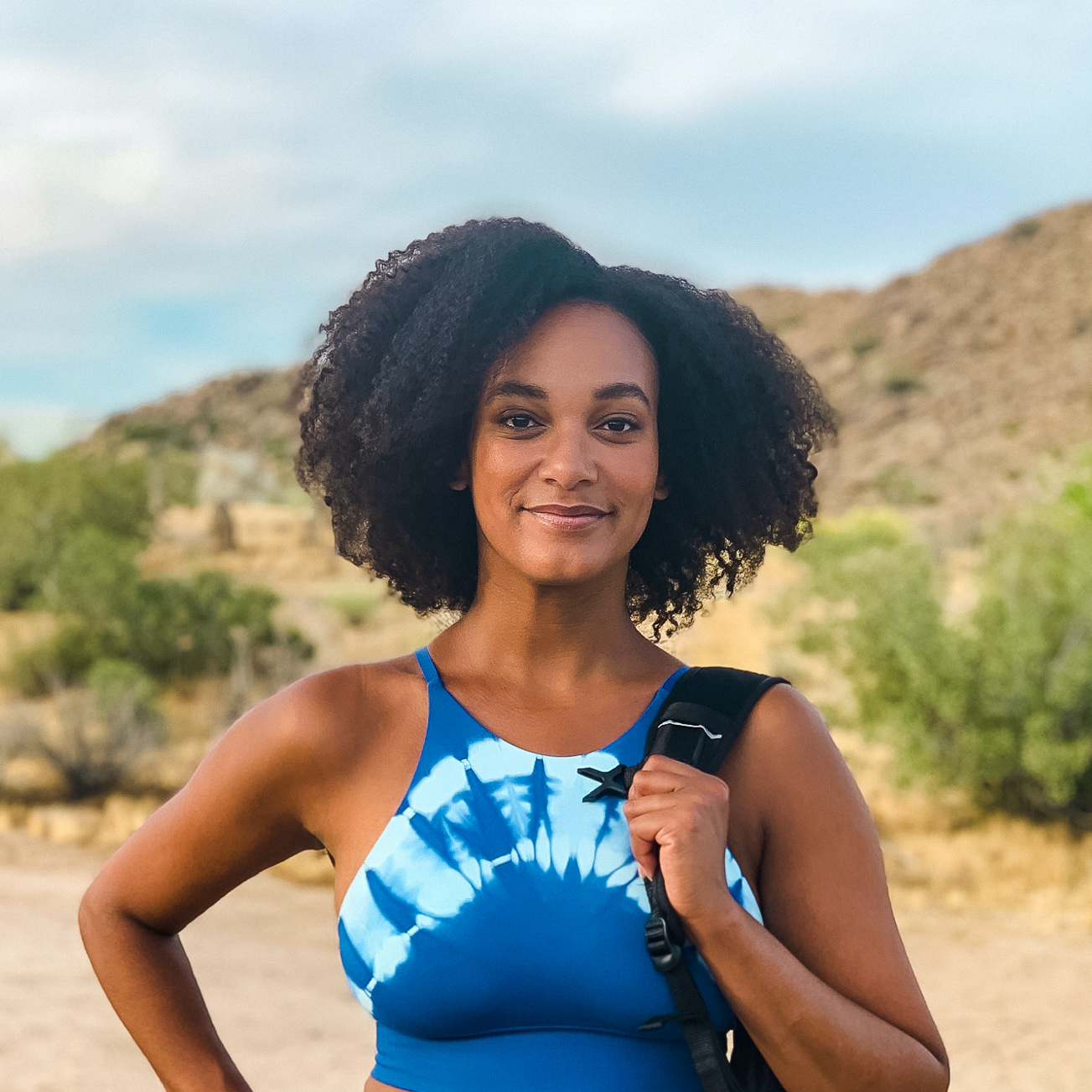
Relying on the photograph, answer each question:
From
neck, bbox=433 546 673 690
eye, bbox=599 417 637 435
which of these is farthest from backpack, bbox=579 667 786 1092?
eye, bbox=599 417 637 435

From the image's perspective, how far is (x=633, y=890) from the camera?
1561 millimetres

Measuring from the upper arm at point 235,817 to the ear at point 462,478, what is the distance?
14.4 inches

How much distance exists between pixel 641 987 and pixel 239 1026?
20.8 ft

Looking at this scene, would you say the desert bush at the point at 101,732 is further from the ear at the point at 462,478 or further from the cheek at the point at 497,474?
the cheek at the point at 497,474

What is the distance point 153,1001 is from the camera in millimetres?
1835

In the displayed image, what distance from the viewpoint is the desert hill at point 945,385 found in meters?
42.3

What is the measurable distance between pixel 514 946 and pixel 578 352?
779 millimetres

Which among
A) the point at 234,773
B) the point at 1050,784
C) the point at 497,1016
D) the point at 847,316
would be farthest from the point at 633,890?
the point at 847,316

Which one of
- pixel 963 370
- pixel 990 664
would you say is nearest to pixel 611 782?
pixel 990 664

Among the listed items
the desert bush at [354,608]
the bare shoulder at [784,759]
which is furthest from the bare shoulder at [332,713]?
the desert bush at [354,608]

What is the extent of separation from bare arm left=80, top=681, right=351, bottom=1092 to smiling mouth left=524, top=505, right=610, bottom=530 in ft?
1.28

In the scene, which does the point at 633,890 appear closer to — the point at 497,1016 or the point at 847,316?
the point at 497,1016

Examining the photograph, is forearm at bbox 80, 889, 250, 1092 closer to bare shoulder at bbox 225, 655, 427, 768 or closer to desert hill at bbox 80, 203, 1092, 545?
bare shoulder at bbox 225, 655, 427, 768

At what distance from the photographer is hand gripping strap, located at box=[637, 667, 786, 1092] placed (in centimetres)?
148
